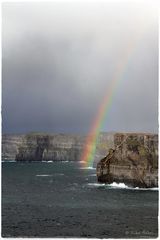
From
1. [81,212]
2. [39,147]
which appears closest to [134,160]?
[81,212]

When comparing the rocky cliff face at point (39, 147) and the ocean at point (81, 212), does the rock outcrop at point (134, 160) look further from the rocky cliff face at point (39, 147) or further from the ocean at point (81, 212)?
the rocky cliff face at point (39, 147)

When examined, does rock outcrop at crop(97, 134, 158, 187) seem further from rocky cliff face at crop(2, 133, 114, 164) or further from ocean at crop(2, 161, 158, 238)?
rocky cliff face at crop(2, 133, 114, 164)

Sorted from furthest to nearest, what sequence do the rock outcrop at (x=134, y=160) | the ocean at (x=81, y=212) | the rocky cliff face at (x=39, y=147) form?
1. the rocky cliff face at (x=39, y=147)
2. the rock outcrop at (x=134, y=160)
3. the ocean at (x=81, y=212)

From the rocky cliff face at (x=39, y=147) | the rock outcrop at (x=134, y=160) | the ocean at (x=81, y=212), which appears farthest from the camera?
the rocky cliff face at (x=39, y=147)

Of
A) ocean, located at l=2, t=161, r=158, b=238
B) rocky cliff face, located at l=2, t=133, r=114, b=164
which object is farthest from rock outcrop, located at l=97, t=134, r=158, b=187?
rocky cliff face, located at l=2, t=133, r=114, b=164

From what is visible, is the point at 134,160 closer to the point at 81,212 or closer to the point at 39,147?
the point at 81,212

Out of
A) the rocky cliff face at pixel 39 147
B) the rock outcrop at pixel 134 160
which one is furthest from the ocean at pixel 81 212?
the rocky cliff face at pixel 39 147

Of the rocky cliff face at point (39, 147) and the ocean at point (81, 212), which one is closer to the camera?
the ocean at point (81, 212)
